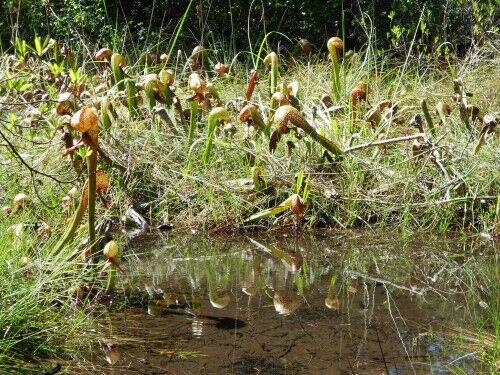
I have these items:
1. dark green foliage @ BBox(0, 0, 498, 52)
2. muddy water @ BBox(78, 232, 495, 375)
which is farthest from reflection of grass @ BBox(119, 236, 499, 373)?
dark green foliage @ BBox(0, 0, 498, 52)

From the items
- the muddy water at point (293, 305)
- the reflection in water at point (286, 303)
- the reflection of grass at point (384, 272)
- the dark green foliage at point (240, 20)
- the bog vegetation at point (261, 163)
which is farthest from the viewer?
the dark green foliage at point (240, 20)

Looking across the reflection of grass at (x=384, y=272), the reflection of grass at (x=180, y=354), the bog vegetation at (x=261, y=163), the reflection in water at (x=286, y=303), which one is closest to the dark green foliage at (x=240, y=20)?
the bog vegetation at (x=261, y=163)

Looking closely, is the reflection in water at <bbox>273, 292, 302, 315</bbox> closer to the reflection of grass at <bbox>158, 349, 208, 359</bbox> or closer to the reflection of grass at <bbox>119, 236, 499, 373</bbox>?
the reflection of grass at <bbox>119, 236, 499, 373</bbox>

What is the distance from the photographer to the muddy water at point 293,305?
263 cm

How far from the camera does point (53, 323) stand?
2.71 meters

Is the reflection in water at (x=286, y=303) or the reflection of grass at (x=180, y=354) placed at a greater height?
the reflection of grass at (x=180, y=354)

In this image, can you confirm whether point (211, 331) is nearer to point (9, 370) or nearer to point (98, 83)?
point (9, 370)

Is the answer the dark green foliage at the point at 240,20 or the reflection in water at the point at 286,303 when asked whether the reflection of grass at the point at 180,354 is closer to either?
the reflection in water at the point at 286,303

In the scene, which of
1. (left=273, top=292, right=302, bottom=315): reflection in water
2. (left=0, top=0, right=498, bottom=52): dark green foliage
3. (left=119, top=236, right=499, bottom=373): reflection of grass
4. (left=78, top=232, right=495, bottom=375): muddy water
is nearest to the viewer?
(left=78, top=232, right=495, bottom=375): muddy water

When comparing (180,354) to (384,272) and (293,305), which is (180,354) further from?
(384,272)

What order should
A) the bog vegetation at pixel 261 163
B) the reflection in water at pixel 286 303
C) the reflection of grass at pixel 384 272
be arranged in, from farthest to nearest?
1. the bog vegetation at pixel 261 163
2. the reflection in water at pixel 286 303
3. the reflection of grass at pixel 384 272

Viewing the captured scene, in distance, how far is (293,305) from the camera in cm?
321

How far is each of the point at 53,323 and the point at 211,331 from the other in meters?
0.53

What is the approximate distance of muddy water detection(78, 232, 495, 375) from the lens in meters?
2.63
